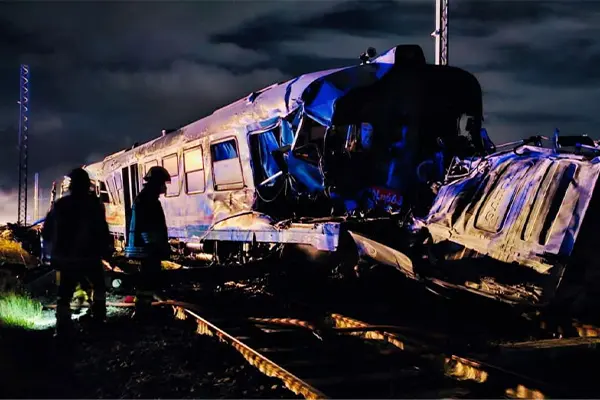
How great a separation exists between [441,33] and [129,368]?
430 inches

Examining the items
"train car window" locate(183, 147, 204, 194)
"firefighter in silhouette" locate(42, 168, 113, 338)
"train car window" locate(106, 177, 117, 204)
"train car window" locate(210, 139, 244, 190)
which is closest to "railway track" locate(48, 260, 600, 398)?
"firefighter in silhouette" locate(42, 168, 113, 338)

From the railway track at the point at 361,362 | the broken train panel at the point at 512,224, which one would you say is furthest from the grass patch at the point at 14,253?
the broken train panel at the point at 512,224

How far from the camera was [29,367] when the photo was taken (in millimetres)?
5422

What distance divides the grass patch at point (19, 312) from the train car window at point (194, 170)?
12.0 feet

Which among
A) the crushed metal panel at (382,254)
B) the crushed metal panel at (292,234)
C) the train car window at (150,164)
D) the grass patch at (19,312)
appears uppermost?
the train car window at (150,164)

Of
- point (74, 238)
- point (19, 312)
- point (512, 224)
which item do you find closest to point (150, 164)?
point (19, 312)

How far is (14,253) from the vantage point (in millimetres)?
18266

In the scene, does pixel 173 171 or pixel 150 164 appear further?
pixel 150 164

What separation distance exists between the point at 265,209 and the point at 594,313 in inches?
188

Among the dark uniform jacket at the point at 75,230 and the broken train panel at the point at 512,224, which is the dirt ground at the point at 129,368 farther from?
the broken train panel at the point at 512,224

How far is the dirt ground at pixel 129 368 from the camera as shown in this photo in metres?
4.68

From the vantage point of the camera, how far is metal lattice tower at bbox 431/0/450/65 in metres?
13.5

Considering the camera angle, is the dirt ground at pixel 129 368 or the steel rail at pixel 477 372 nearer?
the steel rail at pixel 477 372

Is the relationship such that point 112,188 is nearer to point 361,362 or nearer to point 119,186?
point 119,186
